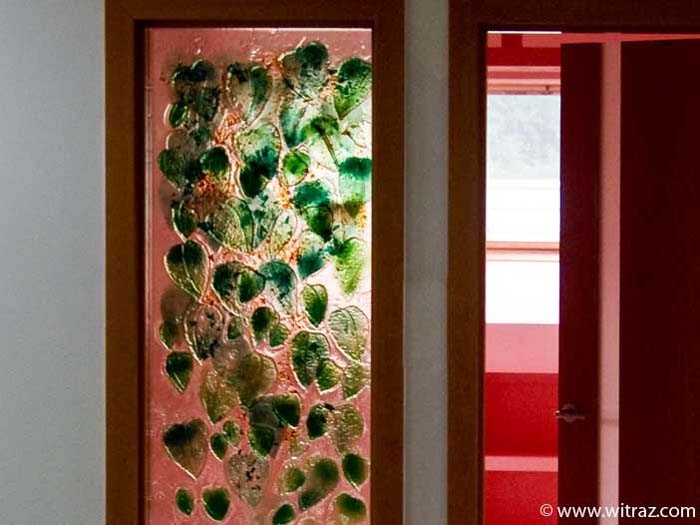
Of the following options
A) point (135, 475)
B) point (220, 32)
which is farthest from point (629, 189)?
point (135, 475)

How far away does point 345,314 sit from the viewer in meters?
2.29

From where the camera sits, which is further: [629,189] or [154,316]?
[629,189]

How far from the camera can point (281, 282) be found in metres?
2.31

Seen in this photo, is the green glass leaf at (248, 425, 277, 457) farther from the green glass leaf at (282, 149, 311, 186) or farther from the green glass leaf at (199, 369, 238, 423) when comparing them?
the green glass leaf at (282, 149, 311, 186)

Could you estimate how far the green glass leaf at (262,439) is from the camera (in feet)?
7.58

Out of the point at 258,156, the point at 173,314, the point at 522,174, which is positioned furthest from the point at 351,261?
the point at 522,174

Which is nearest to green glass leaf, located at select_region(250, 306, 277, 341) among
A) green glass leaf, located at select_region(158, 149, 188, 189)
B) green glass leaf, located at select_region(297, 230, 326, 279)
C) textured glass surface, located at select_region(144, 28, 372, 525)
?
textured glass surface, located at select_region(144, 28, 372, 525)

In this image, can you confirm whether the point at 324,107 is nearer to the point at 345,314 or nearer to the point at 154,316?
the point at 345,314

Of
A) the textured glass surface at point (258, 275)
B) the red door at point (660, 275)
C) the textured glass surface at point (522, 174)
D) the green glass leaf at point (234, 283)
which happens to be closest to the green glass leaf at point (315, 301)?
the textured glass surface at point (258, 275)

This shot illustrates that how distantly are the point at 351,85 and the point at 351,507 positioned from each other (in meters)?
0.93

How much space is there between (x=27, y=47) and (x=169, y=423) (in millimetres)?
893

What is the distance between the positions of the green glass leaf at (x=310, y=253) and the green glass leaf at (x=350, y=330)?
4.3 inches

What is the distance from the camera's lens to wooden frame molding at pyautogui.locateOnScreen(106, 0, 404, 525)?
7.33 ft

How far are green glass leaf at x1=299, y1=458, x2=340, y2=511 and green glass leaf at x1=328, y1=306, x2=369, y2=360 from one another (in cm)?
25
